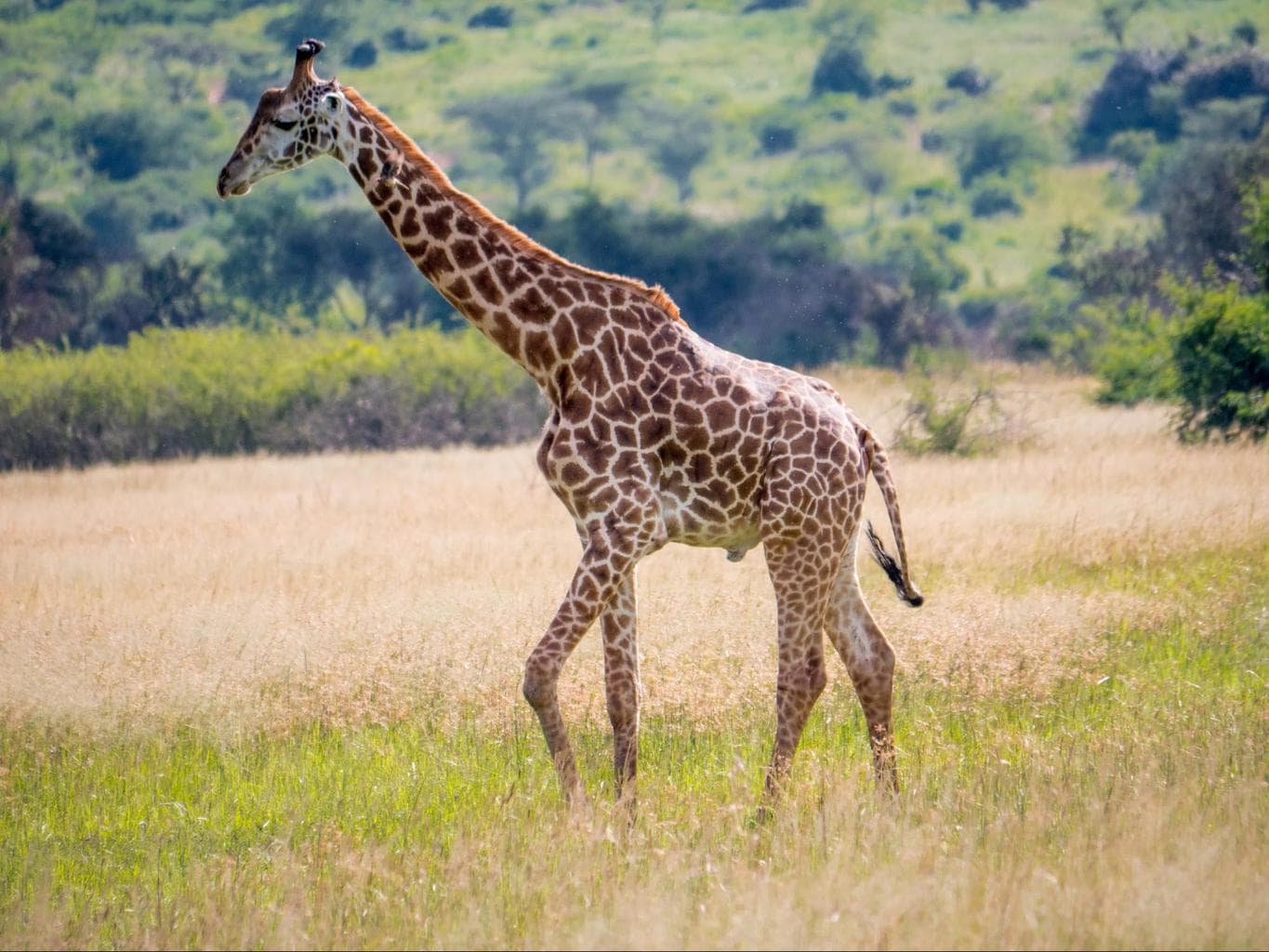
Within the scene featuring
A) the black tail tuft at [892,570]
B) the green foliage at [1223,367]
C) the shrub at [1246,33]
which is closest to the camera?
the black tail tuft at [892,570]

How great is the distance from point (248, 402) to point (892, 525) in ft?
68.4

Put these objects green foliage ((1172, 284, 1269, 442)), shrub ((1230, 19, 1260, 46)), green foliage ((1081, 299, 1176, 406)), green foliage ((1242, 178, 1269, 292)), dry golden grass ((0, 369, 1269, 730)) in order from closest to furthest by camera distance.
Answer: dry golden grass ((0, 369, 1269, 730)) < green foliage ((1172, 284, 1269, 442)) < green foliage ((1242, 178, 1269, 292)) < green foliage ((1081, 299, 1176, 406)) < shrub ((1230, 19, 1260, 46))

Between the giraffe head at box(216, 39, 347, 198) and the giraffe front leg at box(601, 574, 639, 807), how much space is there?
8.41 ft

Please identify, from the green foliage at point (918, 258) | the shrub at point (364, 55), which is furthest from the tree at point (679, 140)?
the shrub at point (364, 55)

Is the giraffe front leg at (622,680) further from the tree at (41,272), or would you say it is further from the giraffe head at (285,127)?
the tree at (41,272)

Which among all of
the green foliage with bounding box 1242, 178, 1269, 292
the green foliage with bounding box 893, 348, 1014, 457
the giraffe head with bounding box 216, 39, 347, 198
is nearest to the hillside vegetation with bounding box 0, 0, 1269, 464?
the green foliage with bounding box 1242, 178, 1269, 292

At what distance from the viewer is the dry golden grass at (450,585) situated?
31.0ft

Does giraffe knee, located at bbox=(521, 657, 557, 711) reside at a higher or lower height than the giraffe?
lower

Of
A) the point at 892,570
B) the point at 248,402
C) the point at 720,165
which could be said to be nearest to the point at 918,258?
the point at 720,165

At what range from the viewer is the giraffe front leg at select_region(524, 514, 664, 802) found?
282 inches

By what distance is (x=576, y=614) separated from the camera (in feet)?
23.6

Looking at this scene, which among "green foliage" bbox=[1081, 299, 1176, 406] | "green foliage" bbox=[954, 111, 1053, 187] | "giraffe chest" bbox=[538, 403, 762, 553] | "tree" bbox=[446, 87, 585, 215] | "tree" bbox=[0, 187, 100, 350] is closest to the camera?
"giraffe chest" bbox=[538, 403, 762, 553]

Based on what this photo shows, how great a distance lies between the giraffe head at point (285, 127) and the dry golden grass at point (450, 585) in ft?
10.4

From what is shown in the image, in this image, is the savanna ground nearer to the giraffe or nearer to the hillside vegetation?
the giraffe
